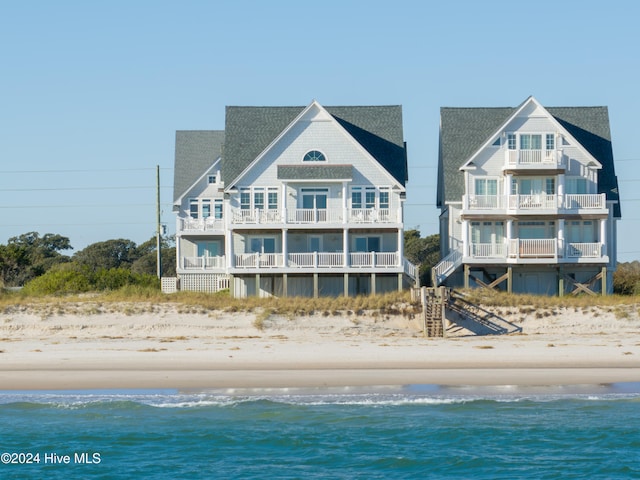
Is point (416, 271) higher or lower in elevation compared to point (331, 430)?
higher

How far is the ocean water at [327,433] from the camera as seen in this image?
913 inches

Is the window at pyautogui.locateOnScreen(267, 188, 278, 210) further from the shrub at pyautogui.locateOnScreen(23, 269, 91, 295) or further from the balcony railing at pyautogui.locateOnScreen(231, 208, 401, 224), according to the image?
the shrub at pyautogui.locateOnScreen(23, 269, 91, 295)

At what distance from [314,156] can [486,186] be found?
306 inches

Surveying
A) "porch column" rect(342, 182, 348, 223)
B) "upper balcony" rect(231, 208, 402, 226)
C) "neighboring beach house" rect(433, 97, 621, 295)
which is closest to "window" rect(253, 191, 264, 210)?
"upper balcony" rect(231, 208, 402, 226)

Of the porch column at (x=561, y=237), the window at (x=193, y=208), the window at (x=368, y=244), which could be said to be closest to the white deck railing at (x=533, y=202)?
the porch column at (x=561, y=237)

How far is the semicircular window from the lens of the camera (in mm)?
46531

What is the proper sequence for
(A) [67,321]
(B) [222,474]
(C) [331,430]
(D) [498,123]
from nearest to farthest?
(B) [222,474] → (C) [331,430] → (A) [67,321] → (D) [498,123]

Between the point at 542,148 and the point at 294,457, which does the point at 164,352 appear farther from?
the point at 542,148

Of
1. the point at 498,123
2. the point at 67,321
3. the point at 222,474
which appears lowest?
the point at 222,474

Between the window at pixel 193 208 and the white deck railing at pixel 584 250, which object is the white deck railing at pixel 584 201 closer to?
the white deck railing at pixel 584 250

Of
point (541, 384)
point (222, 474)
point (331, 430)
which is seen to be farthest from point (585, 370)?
point (222, 474)

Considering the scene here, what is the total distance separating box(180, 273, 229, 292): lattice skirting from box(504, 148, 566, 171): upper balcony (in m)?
14.2

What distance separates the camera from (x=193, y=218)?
2014 inches

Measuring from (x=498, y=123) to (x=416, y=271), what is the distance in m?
8.72
